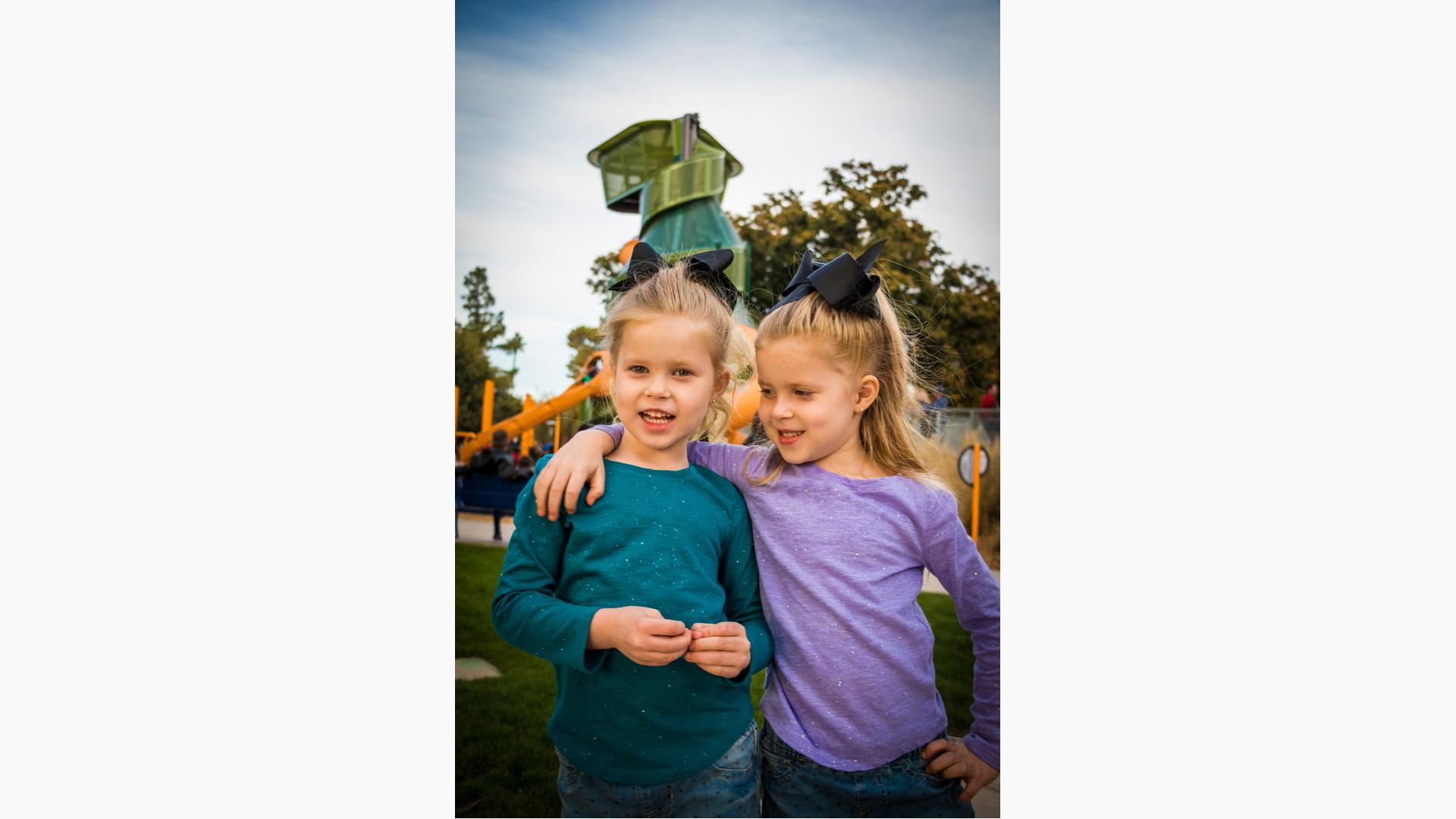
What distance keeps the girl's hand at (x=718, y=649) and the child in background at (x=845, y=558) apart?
16 cm

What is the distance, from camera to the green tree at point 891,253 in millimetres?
2326

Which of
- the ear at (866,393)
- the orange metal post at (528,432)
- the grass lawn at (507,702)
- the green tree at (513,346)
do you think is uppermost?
the green tree at (513,346)

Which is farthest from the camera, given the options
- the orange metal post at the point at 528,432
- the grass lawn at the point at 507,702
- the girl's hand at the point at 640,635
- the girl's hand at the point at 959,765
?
the orange metal post at the point at 528,432

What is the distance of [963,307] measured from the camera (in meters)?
2.38

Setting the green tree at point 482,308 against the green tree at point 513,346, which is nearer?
the green tree at point 482,308

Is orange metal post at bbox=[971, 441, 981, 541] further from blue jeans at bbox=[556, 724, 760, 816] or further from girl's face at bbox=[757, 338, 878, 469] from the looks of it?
blue jeans at bbox=[556, 724, 760, 816]

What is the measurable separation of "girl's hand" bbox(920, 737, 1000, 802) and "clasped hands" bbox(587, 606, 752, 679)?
1.56 ft

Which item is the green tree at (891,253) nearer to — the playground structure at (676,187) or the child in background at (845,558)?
the playground structure at (676,187)

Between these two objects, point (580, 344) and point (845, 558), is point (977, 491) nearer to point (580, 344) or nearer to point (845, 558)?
point (845, 558)

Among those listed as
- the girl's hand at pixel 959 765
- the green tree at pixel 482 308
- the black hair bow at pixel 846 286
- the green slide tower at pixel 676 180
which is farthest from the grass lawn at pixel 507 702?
the green slide tower at pixel 676 180

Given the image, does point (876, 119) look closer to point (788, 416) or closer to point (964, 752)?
point (788, 416)

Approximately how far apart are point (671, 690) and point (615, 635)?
20 centimetres

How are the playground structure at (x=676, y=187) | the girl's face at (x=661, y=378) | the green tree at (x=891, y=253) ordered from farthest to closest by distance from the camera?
the playground structure at (x=676, y=187) < the green tree at (x=891, y=253) < the girl's face at (x=661, y=378)
